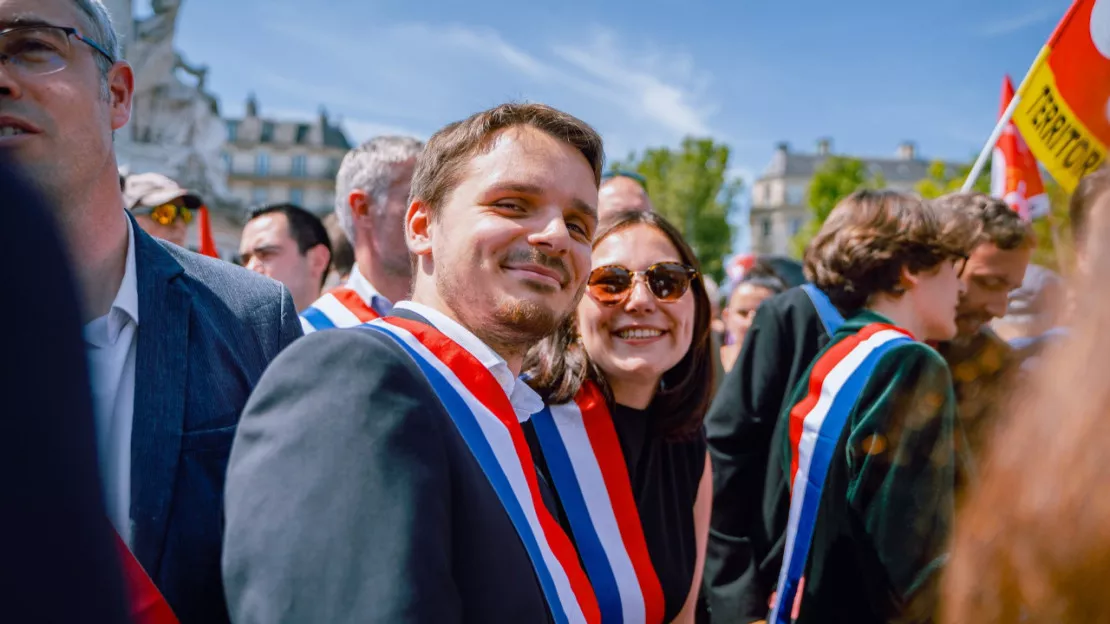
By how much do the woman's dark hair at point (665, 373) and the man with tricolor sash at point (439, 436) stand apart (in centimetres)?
68

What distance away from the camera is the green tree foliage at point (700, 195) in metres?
48.0

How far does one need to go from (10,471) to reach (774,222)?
85.2m

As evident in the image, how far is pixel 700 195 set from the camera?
4831 cm

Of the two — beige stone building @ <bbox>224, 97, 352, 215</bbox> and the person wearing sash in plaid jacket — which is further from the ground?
beige stone building @ <bbox>224, 97, 352, 215</bbox>

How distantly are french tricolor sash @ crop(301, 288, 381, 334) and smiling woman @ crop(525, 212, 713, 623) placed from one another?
103 centimetres

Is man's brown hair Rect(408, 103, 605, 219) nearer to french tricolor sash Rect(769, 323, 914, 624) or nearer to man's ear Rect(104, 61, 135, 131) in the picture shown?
man's ear Rect(104, 61, 135, 131)

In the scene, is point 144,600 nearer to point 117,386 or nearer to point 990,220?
point 117,386

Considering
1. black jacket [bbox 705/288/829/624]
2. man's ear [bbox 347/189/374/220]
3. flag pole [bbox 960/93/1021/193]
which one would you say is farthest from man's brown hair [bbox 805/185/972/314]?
man's ear [bbox 347/189/374/220]

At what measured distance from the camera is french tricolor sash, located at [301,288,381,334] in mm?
3037

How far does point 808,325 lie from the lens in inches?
124

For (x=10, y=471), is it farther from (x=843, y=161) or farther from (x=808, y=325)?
(x=843, y=161)

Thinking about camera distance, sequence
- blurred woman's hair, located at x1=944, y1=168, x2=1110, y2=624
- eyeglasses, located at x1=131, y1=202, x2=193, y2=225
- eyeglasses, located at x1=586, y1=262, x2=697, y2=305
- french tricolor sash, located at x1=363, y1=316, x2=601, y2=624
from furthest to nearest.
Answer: eyeglasses, located at x1=131, y1=202, x2=193, y2=225, eyeglasses, located at x1=586, y1=262, x2=697, y2=305, french tricolor sash, located at x1=363, y1=316, x2=601, y2=624, blurred woman's hair, located at x1=944, y1=168, x2=1110, y2=624

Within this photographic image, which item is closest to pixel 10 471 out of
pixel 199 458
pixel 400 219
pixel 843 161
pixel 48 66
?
pixel 199 458

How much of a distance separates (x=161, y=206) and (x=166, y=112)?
50.6 feet
